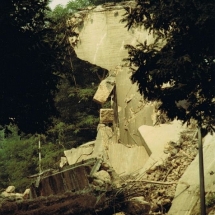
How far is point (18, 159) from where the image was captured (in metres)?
22.8

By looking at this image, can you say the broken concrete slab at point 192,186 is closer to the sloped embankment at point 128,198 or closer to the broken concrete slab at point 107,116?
the sloped embankment at point 128,198

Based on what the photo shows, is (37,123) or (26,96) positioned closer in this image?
(26,96)

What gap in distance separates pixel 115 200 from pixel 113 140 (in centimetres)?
661

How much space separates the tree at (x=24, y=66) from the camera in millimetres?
6750

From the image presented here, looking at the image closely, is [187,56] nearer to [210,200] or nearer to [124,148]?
[210,200]

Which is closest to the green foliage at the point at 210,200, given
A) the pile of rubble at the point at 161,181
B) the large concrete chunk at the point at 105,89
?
the pile of rubble at the point at 161,181

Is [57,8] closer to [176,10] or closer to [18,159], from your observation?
[18,159]

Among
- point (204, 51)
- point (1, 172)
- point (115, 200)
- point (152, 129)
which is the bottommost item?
point (1, 172)

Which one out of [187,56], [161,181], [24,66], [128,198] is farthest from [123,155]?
[187,56]

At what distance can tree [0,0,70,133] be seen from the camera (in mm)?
6750

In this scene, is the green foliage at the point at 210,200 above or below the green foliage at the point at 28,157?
above

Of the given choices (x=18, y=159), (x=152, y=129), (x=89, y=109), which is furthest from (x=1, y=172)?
(x=152, y=129)

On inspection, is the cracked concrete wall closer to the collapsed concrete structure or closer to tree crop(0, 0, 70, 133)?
the collapsed concrete structure

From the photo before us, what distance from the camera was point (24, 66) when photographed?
7.05 m
